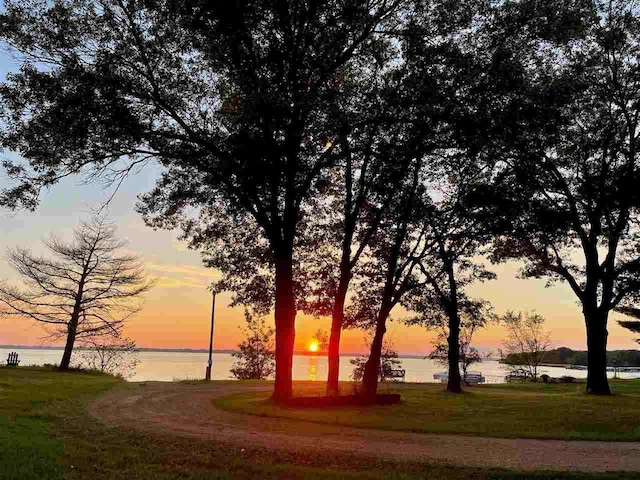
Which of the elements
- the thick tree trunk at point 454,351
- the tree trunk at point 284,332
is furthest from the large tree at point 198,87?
the thick tree trunk at point 454,351

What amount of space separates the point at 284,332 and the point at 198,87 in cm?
856

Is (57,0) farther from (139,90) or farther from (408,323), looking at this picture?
(408,323)

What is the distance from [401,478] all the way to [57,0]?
15.8m

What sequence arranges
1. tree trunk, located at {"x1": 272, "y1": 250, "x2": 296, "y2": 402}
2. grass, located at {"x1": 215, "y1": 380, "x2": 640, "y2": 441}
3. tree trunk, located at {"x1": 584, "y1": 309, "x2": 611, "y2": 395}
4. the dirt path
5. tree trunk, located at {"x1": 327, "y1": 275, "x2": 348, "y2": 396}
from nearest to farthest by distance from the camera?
the dirt path
grass, located at {"x1": 215, "y1": 380, "x2": 640, "y2": 441}
tree trunk, located at {"x1": 272, "y1": 250, "x2": 296, "y2": 402}
tree trunk, located at {"x1": 327, "y1": 275, "x2": 348, "y2": 396}
tree trunk, located at {"x1": 584, "y1": 309, "x2": 611, "y2": 395}

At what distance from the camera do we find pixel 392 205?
21781 mm

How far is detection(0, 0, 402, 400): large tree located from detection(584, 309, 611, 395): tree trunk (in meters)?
17.8

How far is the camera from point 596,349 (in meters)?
28.1

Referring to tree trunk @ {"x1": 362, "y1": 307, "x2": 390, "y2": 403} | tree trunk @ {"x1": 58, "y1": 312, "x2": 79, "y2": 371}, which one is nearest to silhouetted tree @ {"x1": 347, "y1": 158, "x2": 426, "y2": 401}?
tree trunk @ {"x1": 362, "y1": 307, "x2": 390, "y2": 403}

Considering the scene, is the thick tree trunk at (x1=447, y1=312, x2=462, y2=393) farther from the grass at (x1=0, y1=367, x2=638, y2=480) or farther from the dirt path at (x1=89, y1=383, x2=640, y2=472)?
the grass at (x1=0, y1=367, x2=638, y2=480)

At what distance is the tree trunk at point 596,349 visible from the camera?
2761 cm

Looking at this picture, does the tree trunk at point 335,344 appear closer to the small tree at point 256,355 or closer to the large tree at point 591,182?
the large tree at point 591,182

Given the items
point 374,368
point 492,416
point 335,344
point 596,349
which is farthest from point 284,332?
point 596,349

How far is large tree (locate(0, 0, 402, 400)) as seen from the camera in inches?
611

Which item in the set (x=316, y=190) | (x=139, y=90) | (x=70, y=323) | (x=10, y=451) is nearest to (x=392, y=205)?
(x=316, y=190)
